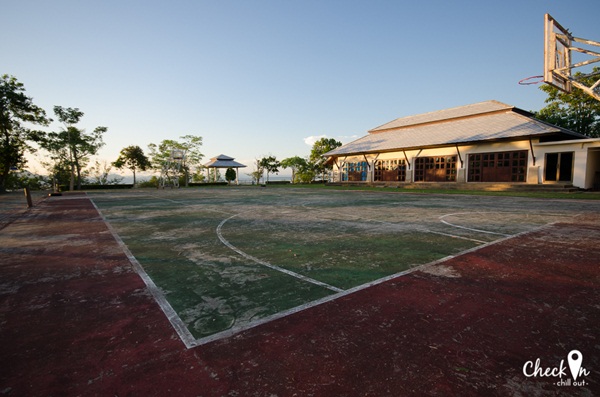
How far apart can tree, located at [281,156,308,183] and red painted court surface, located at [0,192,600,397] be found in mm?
44067

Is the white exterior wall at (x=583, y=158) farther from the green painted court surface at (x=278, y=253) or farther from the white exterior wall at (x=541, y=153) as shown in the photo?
the green painted court surface at (x=278, y=253)

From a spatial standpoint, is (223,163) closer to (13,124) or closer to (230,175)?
(230,175)

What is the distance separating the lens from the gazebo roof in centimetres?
4472

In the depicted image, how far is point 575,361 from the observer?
2115 millimetres

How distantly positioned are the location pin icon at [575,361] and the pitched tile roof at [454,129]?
75.4ft

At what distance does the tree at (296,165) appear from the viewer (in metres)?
47.6

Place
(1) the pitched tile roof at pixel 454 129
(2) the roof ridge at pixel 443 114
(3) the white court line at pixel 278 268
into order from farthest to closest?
(2) the roof ridge at pixel 443 114, (1) the pitched tile roof at pixel 454 129, (3) the white court line at pixel 278 268

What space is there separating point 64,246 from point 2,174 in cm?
3603

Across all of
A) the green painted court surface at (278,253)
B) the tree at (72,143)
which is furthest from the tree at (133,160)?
the green painted court surface at (278,253)

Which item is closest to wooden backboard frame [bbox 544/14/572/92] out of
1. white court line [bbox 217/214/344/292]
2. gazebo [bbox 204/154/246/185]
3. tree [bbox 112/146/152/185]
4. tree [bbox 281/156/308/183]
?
white court line [bbox 217/214/344/292]

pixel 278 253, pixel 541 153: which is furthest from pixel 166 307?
pixel 541 153

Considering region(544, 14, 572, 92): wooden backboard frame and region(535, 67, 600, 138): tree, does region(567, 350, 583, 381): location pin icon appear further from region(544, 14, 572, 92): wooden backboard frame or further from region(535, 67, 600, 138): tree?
region(535, 67, 600, 138): tree

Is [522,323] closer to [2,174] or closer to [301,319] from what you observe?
[301,319]

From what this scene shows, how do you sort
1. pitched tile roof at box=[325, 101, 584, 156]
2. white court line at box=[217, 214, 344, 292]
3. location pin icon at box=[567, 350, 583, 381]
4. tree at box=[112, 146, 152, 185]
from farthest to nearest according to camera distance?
tree at box=[112, 146, 152, 185] → pitched tile roof at box=[325, 101, 584, 156] → white court line at box=[217, 214, 344, 292] → location pin icon at box=[567, 350, 583, 381]
